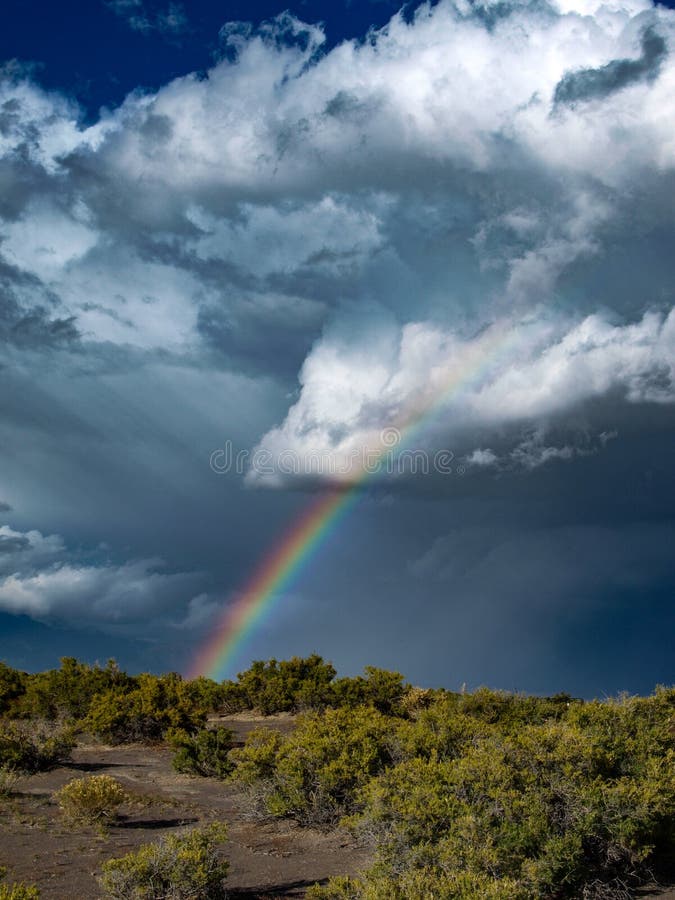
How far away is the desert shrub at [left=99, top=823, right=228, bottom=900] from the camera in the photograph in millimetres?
9047

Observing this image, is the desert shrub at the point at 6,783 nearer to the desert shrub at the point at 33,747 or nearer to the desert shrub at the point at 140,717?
the desert shrub at the point at 33,747

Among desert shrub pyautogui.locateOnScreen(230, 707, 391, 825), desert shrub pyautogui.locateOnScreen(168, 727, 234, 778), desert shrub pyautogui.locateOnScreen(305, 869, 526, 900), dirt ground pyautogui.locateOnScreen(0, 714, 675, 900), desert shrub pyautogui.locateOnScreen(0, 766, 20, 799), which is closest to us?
desert shrub pyautogui.locateOnScreen(305, 869, 526, 900)

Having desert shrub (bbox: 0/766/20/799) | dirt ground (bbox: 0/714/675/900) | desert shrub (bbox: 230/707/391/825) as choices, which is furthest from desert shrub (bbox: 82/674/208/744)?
desert shrub (bbox: 230/707/391/825)

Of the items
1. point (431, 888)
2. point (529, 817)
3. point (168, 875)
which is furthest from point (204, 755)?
point (431, 888)

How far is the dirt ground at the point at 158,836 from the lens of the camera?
11.1m

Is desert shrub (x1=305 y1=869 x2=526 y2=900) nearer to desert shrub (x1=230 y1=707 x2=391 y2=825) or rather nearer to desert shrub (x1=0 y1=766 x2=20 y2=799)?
desert shrub (x1=230 y1=707 x2=391 y2=825)

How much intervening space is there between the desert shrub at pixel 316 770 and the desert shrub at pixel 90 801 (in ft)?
8.90

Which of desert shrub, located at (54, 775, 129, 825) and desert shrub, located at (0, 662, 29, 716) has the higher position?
desert shrub, located at (0, 662, 29, 716)

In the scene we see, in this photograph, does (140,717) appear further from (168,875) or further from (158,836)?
(168,875)

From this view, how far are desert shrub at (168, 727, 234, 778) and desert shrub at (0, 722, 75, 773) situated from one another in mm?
3315

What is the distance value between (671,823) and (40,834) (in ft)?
37.6

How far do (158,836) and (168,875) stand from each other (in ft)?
15.9

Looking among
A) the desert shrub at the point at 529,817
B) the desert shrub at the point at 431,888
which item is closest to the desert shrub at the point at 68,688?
the desert shrub at the point at 529,817

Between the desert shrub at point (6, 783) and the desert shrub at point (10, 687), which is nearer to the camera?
the desert shrub at point (6, 783)
